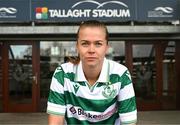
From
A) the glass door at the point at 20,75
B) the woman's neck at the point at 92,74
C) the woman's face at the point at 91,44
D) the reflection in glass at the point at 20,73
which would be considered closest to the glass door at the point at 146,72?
the glass door at the point at 20,75

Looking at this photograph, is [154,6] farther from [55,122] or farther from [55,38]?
[55,122]

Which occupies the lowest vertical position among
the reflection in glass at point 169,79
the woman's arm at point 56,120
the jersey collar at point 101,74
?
the reflection in glass at point 169,79

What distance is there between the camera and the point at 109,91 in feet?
7.95

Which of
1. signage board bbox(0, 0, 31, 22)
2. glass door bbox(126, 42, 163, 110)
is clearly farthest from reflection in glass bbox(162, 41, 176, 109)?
signage board bbox(0, 0, 31, 22)

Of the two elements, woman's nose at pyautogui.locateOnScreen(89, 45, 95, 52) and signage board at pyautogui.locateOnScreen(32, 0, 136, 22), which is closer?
→ woman's nose at pyautogui.locateOnScreen(89, 45, 95, 52)

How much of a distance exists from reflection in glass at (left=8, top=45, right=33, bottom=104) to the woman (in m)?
11.6

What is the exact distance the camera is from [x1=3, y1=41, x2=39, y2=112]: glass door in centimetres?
1390

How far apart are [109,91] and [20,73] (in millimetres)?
11796

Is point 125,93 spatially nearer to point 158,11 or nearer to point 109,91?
point 109,91

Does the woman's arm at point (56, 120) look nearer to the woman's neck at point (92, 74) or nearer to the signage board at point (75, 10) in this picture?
the woman's neck at point (92, 74)

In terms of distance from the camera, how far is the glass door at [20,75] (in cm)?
1390

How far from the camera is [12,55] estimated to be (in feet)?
45.9

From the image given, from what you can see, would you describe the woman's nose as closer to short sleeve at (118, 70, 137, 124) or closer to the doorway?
short sleeve at (118, 70, 137, 124)

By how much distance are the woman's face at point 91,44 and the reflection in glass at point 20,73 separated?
11778 mm
